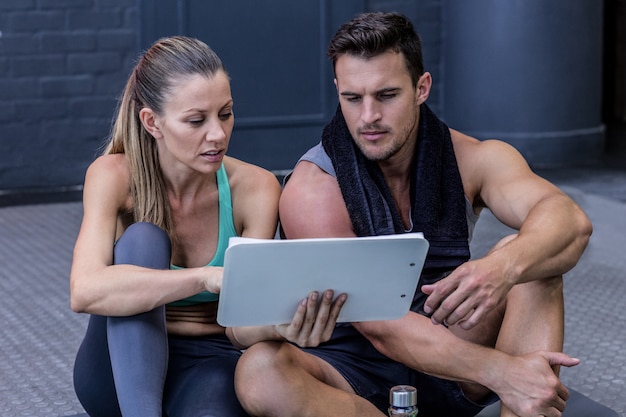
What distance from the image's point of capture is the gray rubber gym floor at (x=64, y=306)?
2.77 m

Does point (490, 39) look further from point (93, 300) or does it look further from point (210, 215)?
point (93, 300)

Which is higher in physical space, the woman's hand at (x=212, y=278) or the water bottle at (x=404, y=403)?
the woman's hand at (x=212, y=278)

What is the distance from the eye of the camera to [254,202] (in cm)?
227

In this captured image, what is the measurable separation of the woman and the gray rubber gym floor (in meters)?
0.53

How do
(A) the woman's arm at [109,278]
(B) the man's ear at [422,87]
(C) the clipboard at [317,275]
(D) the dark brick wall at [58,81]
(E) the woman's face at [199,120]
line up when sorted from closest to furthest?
(C) the clipboard at [317,275], (A) the woman's arm at [109,278], (E) the woman's face at [199,120], (B) the man's ear at [422,87], (D) the dark brick wall at [58,81]

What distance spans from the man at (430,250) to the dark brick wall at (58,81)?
9.92 feet

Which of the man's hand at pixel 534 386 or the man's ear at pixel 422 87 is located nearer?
the man's hand at pixel 534 386

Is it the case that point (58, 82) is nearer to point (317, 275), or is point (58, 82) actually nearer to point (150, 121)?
point (150, 121)

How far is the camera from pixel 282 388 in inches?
80.2

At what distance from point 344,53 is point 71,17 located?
3.13 metres

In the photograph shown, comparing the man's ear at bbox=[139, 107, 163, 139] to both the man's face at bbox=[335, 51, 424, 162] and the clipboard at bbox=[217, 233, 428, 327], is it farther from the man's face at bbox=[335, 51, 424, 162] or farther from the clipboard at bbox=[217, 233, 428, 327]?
the clipboard at bbox=[217, 233, 428, 327]

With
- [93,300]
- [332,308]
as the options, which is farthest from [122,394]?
[332,308]

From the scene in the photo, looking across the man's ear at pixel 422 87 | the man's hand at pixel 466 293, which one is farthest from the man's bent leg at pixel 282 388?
the man's ear at pixel 422 87

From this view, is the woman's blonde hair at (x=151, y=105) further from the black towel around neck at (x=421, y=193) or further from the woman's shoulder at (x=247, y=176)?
the black towel around neck at (x=421, y=193)
